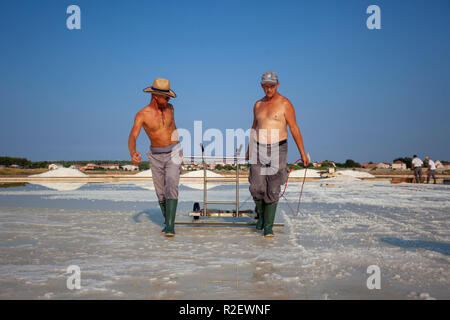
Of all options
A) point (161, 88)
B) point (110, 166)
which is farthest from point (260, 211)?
point (110, 166)

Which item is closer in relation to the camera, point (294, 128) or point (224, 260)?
point (224, 260)

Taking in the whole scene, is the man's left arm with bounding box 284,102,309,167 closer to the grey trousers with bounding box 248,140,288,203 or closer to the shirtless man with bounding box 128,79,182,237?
the grey trousers with bounding box 248,140,288,203

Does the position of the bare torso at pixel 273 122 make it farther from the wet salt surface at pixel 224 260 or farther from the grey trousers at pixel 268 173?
the wet salt surface at pixel 224 260

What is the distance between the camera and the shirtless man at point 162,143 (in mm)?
5285

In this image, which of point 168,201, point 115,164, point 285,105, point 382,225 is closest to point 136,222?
point 168,201

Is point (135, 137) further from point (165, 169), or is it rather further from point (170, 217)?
point (170, 217)

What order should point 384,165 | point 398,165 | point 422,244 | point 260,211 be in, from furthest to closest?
point 384,165 < point 398,165 < point 260,211 < point 422,244

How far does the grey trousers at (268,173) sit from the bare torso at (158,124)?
4.17 feet

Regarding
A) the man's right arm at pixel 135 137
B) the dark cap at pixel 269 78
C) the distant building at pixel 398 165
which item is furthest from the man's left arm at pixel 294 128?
the distant building at pixel 398 165

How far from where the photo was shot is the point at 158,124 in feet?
17.6

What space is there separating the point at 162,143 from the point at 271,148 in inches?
61.0

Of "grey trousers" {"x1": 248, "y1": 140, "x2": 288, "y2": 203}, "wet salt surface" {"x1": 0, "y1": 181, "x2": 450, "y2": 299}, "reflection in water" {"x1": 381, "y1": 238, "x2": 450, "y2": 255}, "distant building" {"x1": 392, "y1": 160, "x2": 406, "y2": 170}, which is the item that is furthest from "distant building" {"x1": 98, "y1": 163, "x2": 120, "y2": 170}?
"distant building" {"x1": 392, "y1": 160, "x2": 406, "y2": 170}

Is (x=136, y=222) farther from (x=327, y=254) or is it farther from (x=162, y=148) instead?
(x=327, y=254)
